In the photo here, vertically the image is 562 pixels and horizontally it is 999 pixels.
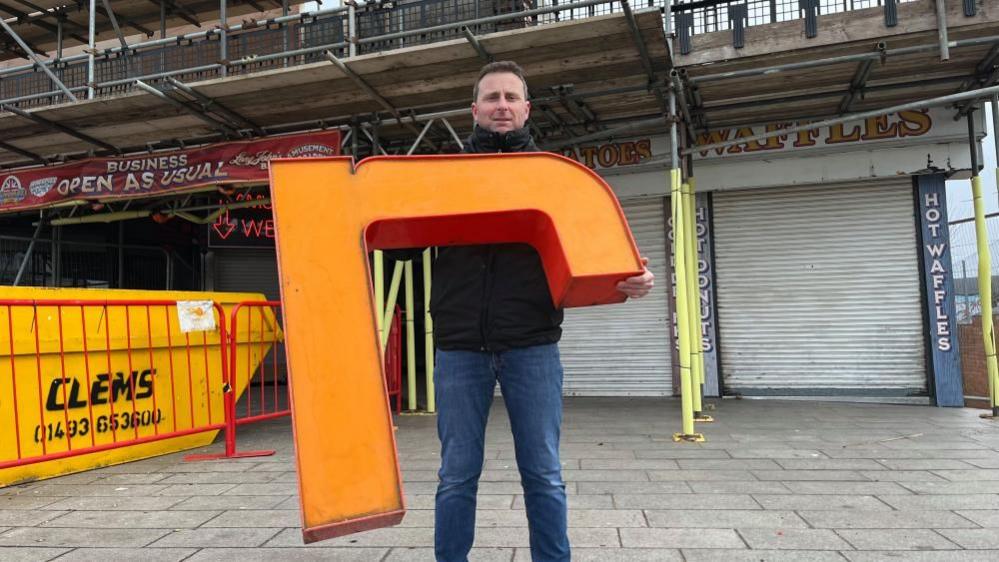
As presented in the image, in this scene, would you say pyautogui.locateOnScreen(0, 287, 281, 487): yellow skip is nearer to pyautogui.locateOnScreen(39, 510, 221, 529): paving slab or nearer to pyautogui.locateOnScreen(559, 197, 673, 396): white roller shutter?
pyautogui.locateOnScreen(39, 510, 221, 529): paving slab

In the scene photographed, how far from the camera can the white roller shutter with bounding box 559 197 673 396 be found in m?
9.28

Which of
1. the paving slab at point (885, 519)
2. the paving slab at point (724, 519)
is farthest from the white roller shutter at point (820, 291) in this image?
the paving slab at point (724, 519)

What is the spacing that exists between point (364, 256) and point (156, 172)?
26.1ft

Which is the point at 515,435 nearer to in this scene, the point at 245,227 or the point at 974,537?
the point at 974,537

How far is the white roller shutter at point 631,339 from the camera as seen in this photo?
9.28 m

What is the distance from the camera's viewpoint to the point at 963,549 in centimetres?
312

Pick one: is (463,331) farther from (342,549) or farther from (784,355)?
(784,355)

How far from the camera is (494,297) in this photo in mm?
2350

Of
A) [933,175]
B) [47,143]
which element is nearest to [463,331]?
[933,175]

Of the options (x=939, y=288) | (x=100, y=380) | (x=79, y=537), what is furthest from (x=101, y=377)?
(x=939, y=288)

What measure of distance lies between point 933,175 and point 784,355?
9.73ft

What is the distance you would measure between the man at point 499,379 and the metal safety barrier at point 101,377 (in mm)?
4095

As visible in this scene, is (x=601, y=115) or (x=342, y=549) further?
(x=601, y=115)

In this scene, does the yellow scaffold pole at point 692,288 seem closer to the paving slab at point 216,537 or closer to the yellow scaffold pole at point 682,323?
the yellow scaffold pole at point 682,323
